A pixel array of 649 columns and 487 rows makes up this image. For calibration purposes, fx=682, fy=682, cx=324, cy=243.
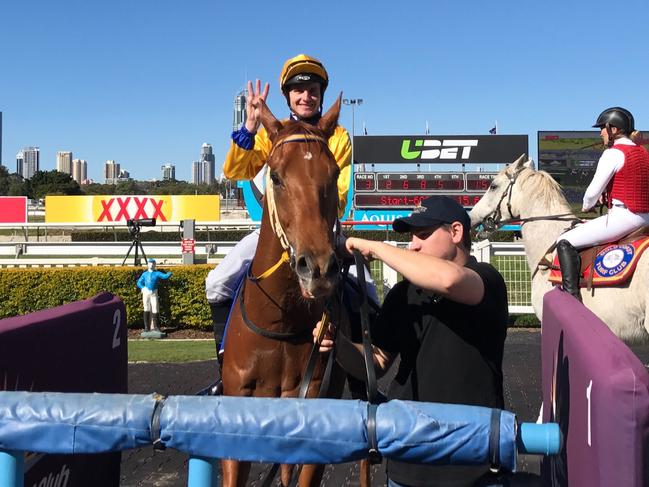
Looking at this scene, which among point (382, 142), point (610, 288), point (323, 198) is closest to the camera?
point (323, 198)

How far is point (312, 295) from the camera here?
242 cm

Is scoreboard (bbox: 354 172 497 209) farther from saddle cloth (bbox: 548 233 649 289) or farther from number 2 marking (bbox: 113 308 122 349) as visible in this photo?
number 2 marking (bbox: 113 308 122 349)

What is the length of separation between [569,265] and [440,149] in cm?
1806

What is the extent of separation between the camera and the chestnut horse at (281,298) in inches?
106

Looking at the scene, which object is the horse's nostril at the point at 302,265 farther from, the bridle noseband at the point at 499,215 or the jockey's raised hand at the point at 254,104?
the bridle noseband at the point at 499,215

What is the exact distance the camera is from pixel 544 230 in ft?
21.9

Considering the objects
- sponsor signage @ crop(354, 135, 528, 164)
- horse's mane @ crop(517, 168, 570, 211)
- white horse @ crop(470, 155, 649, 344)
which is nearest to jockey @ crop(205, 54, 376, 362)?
white horse @ crop(470, 155, 649, 344)

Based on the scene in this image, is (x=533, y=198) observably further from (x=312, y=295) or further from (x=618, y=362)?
(x=618, y=362)

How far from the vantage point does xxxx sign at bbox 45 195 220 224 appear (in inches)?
1149

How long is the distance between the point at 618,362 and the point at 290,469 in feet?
6.76

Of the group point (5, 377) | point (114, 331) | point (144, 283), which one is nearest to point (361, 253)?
point (5, 377)

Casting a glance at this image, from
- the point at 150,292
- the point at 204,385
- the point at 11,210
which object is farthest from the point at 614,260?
the point at 11,210

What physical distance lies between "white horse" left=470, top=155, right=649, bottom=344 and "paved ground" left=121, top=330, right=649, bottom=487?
1.22 metres

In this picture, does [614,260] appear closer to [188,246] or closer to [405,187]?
[188,246]
